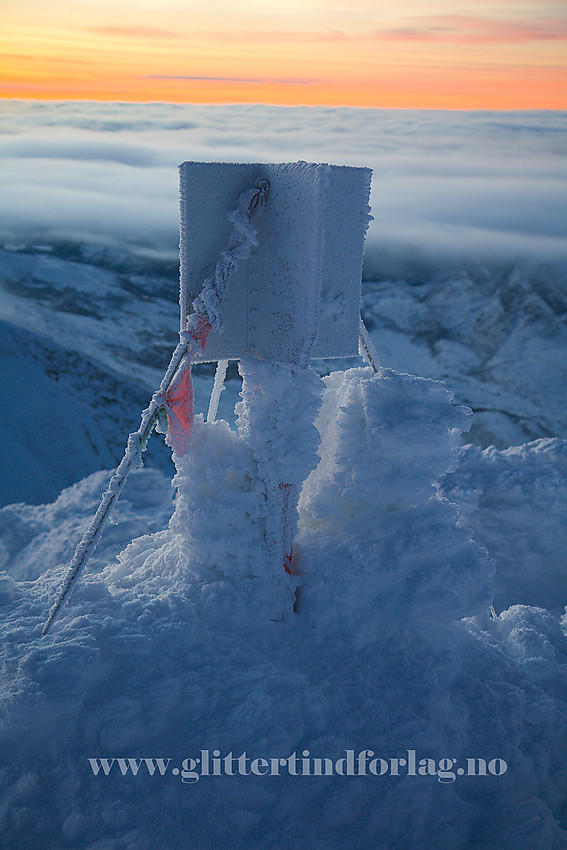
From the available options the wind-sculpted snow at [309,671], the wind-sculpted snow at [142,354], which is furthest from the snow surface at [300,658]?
the wind-sculpted snow at [142,354]

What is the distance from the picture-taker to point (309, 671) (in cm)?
363

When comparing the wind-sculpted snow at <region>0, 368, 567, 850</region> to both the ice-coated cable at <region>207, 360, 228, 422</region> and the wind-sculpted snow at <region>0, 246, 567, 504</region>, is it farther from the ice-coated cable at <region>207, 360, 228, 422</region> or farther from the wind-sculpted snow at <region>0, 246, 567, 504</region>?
the wind-sculpted snow at <region>0, 246, 567, 504</region>

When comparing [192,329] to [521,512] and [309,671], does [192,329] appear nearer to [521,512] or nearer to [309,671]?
[309,671]

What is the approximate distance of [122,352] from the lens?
12.6 metres

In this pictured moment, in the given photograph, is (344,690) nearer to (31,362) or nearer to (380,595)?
(380,595)

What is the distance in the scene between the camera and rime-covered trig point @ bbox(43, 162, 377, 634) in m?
3.58

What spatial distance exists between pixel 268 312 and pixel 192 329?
54cm

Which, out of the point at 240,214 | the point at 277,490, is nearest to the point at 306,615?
the point at 277,490

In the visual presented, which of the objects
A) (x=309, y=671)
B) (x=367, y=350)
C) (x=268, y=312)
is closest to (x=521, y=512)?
(x=367, y=350)

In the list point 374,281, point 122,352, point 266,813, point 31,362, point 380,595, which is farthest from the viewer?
point 374,281

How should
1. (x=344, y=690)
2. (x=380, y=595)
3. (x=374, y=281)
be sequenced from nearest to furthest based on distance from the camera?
(x=344, y=690), (x=380, y=595), (x=374, y=281)

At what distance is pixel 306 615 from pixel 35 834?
1900 mm

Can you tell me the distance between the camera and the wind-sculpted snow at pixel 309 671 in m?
2.99

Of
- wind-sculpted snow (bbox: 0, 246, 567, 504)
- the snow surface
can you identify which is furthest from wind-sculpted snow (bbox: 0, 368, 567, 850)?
wind-sculpted snow (bbox: 0, 246, 567, 504)
